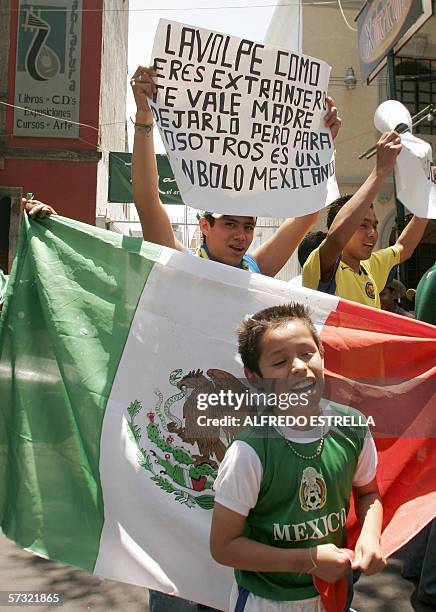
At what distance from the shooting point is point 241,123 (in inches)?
102

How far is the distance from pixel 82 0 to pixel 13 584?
14068mm

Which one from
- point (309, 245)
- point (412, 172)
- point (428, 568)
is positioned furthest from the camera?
point (309, 245)

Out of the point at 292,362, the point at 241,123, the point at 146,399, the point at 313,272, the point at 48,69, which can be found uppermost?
the point at 48,69

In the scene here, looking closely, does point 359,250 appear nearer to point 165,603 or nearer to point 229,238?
point 229,238

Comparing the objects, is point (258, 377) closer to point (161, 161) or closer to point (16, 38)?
point (161, 161)

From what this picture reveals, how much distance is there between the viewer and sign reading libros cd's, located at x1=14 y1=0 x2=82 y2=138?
14078 mm

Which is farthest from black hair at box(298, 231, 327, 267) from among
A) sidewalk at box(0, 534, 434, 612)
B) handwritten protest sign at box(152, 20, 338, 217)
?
sidewalk at box(0, 534, 434, 612)

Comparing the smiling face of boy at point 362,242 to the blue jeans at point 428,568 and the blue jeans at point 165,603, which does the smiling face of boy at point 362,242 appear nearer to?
the blue jeans at point 428,568

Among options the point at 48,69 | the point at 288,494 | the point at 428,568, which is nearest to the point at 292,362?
the point at 288,494

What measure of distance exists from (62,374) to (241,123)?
4.01 ft

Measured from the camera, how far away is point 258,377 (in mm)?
1621

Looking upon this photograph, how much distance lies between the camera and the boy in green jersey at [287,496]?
148 centimetres

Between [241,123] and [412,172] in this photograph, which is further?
[412,172]

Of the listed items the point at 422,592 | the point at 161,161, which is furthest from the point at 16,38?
the point at 422,592
